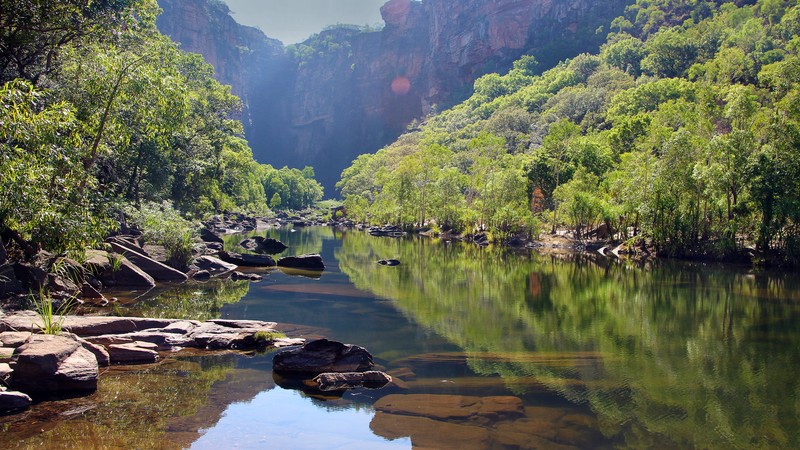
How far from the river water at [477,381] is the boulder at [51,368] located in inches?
17.3

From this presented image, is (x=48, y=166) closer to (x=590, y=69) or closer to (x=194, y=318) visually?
(x=194, y=318)

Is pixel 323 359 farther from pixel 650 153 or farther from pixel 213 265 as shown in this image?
pixel 650 153

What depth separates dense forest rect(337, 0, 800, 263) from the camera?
40359 millimetres

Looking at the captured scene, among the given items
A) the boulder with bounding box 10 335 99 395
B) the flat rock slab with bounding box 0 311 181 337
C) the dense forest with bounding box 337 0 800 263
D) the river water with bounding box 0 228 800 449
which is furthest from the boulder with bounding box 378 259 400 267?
the boulder with bounding box 10 335 99 395

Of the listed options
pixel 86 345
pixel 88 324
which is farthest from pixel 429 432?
pixel 88 324

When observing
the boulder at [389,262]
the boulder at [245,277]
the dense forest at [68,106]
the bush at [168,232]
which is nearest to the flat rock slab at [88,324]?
the dense forest at [68,106]

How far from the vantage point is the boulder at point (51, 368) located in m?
10.6

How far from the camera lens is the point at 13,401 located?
10031 millimetres

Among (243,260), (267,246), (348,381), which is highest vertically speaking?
(267,246)

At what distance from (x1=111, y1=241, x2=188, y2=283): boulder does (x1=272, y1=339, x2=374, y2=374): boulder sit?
16572mm

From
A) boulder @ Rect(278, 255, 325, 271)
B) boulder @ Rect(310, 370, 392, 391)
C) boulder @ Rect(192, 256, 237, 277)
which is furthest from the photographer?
boulder @ Rect(278, 255, 325, 271)

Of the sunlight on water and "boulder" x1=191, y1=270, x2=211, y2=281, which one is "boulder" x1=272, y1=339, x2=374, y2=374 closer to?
the sunlight on water

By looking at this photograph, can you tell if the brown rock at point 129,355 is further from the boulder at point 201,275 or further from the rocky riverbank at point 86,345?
the boulder at point 201,275

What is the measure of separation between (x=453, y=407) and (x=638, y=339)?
9258 mm
